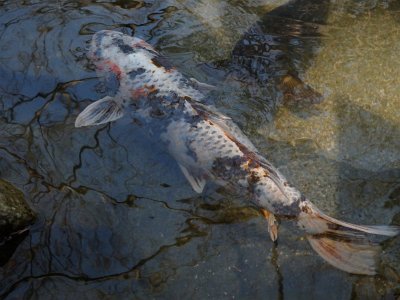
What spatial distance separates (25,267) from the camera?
3.26 m

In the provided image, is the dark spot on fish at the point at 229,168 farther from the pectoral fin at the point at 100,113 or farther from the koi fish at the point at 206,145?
the pectoral fin at the point at 100,113

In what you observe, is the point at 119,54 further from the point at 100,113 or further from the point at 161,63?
the point at 100,113

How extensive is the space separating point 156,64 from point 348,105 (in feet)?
5.90

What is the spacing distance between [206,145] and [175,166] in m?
0.45

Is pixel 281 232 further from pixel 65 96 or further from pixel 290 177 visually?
pixel 65 96

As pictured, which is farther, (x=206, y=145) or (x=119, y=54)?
(x=119, y=54)

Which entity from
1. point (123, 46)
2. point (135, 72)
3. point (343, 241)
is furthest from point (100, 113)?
point (343, 241)

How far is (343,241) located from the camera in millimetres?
3156

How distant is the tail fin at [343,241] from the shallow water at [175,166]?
106 millimetres

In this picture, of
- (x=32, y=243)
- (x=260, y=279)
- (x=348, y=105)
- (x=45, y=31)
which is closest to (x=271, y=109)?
(x=348, y=105)

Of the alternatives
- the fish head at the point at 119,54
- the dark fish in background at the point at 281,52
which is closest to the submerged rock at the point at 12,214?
the fish head at the point at 119,54

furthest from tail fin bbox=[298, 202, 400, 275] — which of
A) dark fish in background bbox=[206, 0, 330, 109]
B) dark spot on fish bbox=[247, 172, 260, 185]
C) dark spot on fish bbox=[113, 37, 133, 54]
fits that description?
dark spot on fish bbox=[113, 37, 133, 54]

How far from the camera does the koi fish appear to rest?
10.4 feet

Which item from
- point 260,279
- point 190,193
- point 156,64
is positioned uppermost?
point 156,64
